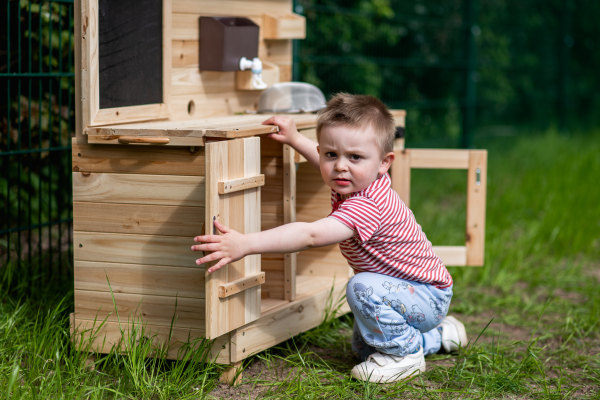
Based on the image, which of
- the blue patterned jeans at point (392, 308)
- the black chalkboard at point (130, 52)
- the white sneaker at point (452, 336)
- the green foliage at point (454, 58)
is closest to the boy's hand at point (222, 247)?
the blue patterned jeans at point (392, 308)

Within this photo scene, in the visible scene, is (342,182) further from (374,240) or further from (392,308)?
(392,308)

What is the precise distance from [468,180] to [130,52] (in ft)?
5.43

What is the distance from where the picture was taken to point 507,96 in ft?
32.2

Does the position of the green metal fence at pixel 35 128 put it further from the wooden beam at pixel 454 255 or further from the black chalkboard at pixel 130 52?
the wooden beam at pixel 454 255

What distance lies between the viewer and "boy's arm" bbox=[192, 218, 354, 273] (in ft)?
8.37

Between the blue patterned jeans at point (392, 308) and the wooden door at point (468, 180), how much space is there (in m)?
0.79

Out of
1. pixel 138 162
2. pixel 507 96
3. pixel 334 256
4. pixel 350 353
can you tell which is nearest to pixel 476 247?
pixel 334 256

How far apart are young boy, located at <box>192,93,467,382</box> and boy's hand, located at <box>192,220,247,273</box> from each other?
Result: 0.10 m

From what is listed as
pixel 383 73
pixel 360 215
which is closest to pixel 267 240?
pixel 360 215

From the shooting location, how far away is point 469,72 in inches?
304

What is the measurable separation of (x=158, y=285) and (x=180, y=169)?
42 centimetres

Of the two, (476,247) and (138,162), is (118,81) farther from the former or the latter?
(476,247)

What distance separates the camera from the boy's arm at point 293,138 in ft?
10.3

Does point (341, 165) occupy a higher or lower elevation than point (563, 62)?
lower
